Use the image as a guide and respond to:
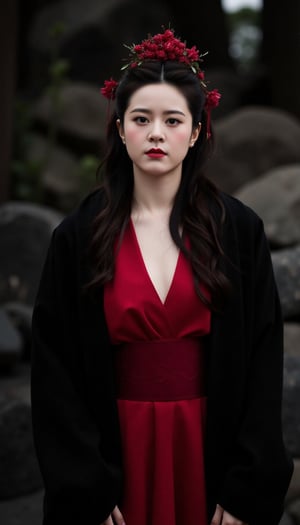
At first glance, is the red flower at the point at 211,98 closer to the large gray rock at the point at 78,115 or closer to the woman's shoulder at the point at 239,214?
the woman's shoulder at the point at 239,214

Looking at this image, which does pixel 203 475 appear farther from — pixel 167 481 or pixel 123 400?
pixel 123 400

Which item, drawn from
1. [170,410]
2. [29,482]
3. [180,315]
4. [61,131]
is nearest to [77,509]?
[170,410]

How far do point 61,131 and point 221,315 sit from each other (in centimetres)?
551

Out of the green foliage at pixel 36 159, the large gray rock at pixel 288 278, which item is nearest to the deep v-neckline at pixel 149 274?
the large gray rock at pixel 288 278

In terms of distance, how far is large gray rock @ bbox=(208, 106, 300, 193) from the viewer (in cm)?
627

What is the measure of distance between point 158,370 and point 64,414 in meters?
0.28

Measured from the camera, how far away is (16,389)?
3.73m

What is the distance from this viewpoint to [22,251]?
5184mm

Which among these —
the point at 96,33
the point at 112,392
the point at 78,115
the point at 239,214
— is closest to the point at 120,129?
the point at 239,214

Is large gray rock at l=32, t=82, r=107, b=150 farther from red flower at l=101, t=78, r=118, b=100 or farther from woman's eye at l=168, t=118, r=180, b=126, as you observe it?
woman's eye at l=168, t=118, r=180, b=126

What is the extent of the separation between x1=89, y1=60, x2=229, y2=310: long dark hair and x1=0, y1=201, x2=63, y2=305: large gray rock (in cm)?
288

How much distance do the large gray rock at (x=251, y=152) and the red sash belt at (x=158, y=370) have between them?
4.09 m

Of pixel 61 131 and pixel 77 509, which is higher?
pixel 61 131

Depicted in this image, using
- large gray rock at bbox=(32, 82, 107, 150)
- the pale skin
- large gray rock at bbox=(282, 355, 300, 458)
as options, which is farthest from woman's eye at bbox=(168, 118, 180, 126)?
large gray rock at bbox=(32, 82, 107, 150)
